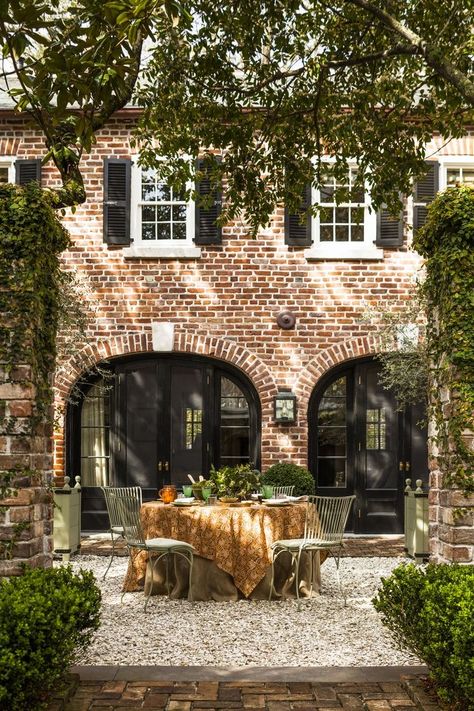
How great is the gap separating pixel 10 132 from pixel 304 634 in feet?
27.0

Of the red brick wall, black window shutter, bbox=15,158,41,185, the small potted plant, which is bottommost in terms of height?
the small potted plant

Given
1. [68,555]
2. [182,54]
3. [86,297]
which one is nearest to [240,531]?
[68,555]

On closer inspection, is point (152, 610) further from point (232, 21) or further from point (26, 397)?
point (232, 21)

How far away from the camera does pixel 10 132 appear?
453 inches

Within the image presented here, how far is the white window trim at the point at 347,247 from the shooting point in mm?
11312

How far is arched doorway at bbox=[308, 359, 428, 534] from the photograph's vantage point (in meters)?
11.6

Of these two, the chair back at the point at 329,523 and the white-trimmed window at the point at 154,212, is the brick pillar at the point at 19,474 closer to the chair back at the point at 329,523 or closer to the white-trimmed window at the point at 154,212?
the chair back at the point at 329,523

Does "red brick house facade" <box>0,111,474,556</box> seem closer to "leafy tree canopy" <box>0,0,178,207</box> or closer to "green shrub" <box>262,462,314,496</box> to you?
"green shrub" <box>262,462,314,496</box>

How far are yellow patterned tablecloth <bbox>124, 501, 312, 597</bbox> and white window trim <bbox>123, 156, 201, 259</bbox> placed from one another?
4677 millimetres

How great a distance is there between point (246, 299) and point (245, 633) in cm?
590

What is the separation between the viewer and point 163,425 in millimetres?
11617

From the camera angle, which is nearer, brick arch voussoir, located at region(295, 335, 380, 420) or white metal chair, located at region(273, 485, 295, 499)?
white metal chair, located at region(273, 485, 295, 499)

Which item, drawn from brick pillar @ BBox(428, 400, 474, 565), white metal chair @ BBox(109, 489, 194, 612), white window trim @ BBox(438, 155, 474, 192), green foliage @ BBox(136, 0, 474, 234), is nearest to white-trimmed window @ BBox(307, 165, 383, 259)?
white window trim @ BBox(438, 155, 474, 192)

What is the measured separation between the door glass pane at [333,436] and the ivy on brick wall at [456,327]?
266 inches
